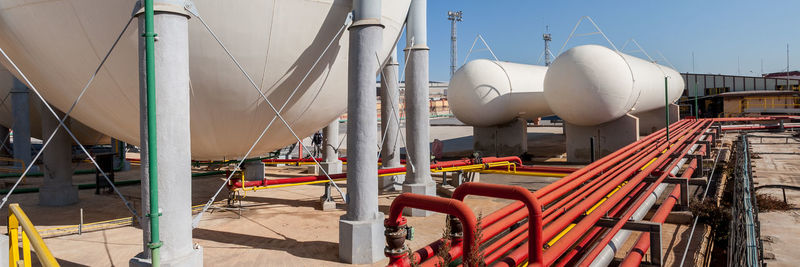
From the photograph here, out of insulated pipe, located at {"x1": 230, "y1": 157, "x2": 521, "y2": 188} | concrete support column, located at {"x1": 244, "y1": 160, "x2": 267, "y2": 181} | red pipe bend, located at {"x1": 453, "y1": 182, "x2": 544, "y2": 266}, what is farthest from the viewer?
concrete support column, located at {"x1": 244, "y1": 160, "x2": 267, "y2": 181}

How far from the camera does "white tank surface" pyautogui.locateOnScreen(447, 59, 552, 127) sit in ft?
66.6

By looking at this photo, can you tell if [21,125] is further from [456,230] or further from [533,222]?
[533,222]

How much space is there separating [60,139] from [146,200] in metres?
8.28

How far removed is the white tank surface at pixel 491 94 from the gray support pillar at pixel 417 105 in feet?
34.9

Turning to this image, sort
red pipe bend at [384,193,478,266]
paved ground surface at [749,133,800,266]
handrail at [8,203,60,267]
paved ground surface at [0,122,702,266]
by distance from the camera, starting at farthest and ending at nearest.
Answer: paved ground surface at [0,122,702,266] → paved ground surface at [749,133,800,266] → handrail at [8,203,60,267] → red pipe bend at [384,193,478,266]

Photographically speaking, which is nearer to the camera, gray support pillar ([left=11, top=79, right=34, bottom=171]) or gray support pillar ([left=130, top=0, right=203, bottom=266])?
gray support pillar ([left=130, top=0, right=203, bottom=266])

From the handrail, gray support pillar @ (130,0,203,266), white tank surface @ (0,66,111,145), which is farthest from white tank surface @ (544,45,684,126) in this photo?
the handrail

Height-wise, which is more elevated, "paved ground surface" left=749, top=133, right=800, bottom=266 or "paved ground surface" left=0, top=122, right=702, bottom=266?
"paved ground surface" left=749, top=133, right=800, bottom=266

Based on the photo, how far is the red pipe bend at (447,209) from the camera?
136 inches

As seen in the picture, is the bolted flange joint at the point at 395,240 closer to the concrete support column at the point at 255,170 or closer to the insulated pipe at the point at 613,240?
the insulated pipe at the point at 613,240

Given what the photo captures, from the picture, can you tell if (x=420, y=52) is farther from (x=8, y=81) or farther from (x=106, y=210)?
(x=8, y=81)

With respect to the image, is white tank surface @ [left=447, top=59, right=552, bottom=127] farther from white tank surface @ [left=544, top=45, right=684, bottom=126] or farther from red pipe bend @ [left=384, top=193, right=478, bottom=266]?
red pipe bend @ [left=384, top=193, right=478, bottom=266]

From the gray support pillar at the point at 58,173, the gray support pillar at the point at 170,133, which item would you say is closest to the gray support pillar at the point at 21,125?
the gray support pillar at the point at 58,173

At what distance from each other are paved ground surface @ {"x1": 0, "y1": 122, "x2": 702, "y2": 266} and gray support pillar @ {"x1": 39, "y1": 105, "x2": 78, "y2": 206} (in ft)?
1.03
